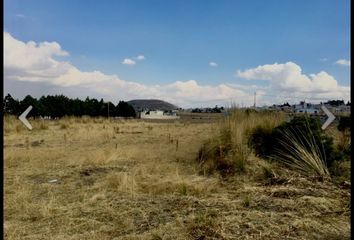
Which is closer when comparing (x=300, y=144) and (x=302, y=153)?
(x=302, y=153)

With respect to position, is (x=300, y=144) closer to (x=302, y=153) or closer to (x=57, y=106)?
(x=302, y=153)

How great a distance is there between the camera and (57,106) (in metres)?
44.2

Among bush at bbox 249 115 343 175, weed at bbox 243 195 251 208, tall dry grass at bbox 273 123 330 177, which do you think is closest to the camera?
weed at bbox 243 195 251 208

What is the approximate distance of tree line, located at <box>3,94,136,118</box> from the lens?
40.6 meters

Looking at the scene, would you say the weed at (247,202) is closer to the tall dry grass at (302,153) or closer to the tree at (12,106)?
the tall dry grass at (302,153)

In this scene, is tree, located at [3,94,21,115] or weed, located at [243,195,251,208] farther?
tree, located at [3,94,21,115]

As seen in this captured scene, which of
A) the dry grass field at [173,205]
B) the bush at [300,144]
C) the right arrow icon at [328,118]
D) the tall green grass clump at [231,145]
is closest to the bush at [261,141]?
the bush at [300,144]

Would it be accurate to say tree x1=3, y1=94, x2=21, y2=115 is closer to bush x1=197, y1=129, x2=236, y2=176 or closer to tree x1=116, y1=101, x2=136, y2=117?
tree x1=116, y1=101, x2=136, y2=117

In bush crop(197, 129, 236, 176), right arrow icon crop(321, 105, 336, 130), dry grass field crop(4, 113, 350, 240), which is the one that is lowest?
dry grass field crop(4, 113, 350, 240)

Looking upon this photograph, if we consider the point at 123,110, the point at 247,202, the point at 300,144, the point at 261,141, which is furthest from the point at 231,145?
the point at 123,110

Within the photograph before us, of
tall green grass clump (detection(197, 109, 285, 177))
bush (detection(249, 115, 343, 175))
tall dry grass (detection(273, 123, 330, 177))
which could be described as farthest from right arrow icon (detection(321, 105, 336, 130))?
tall green grass clump (detection(197, 109, 285, 177))

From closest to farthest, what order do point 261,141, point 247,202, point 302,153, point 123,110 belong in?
point 247,202
point 302,153
point 261,141
point 123,110

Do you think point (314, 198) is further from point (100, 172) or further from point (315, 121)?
point (100, 172)

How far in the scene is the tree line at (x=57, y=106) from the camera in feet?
133
